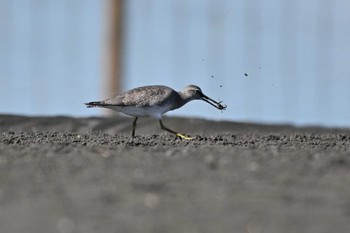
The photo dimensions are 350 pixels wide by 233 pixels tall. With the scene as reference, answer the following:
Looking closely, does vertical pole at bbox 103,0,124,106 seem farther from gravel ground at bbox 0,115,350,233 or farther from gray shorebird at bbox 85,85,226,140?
gravel ground at bbox 0,115,350,233

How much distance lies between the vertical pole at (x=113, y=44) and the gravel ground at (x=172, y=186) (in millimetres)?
3910

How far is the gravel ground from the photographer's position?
3.05 meters

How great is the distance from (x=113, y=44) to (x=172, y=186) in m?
5.52

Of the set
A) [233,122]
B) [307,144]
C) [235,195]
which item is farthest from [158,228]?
[233,122]

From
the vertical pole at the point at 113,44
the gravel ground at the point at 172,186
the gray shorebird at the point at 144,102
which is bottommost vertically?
the gravel ground at the point at 172,186

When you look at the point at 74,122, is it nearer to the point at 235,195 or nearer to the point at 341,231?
the point at 235,195

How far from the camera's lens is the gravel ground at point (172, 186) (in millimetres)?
3049

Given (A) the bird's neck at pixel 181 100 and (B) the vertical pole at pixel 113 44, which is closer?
(A) the bird's neck at pixel 181 100

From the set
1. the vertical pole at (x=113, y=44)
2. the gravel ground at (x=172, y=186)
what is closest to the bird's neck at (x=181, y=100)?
the gravel ground at (x=172, y=186)

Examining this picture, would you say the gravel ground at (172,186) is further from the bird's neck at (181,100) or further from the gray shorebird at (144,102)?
the bird's neck at (181,100)

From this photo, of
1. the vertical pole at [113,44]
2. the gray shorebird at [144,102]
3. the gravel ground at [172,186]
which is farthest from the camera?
the vertical pole at [113,44]

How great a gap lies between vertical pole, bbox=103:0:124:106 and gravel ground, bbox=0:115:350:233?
3.91 m

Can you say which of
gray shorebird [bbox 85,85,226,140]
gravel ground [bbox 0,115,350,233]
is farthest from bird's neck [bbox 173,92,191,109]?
gravel ground [bbox 0,115,350,233]

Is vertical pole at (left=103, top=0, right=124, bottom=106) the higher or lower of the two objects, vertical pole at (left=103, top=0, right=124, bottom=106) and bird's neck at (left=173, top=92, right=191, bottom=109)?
the higher
